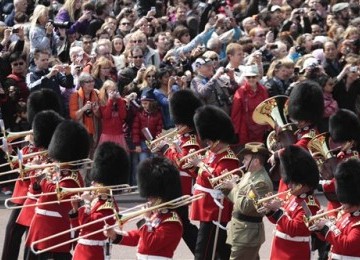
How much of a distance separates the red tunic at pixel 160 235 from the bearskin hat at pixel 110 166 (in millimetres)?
633

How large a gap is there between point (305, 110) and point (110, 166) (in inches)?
92.0

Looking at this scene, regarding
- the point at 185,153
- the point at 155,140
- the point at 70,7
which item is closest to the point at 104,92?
the point at 155,140

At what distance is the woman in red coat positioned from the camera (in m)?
12.6

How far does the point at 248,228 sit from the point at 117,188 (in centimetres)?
107

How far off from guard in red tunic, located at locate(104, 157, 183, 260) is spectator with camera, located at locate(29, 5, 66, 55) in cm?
489

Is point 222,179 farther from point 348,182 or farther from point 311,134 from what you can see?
point 348,182

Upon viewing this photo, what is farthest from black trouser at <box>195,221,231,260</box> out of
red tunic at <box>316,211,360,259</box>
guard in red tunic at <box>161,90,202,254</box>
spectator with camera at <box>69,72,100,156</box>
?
spectator with camera at <box>69,72,100,156</box>

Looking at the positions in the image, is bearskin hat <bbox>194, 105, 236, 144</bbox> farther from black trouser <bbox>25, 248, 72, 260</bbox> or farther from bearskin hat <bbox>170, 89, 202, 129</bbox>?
black trouser <bbox>25, 248, 72, 260</bbox>

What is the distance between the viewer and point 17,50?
42.4 feet

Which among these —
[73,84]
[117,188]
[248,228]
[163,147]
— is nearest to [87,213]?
[117,188]

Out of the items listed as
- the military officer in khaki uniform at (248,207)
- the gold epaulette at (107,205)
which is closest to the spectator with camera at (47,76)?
the military officer in khaki uniform at (248,207)

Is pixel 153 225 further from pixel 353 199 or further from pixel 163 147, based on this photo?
pixel 163 147

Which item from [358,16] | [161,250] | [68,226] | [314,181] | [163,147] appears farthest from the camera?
[358,16]

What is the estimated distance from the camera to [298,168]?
8.79 m
